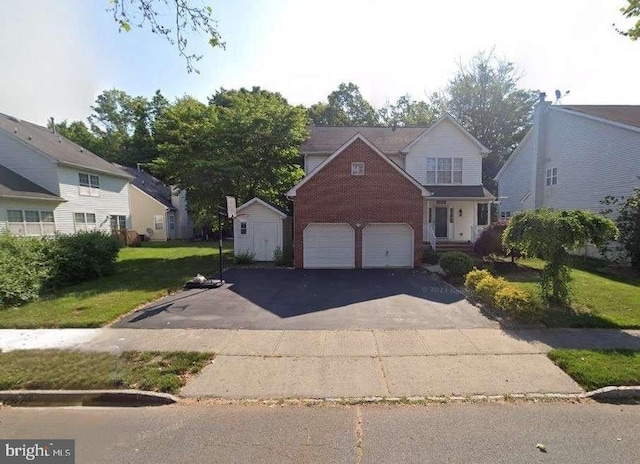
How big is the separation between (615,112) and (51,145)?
3528 centimetres

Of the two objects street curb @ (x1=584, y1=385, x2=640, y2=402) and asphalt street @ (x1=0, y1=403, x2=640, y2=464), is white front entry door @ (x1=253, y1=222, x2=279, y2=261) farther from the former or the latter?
street curb @ (x1=584, y1=385, x2=640, y2=402)

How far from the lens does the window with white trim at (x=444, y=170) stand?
2041 cm

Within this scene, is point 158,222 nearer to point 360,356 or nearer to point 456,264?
point 456,264

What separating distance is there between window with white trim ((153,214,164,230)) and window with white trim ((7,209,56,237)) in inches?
425

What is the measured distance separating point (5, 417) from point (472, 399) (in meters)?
6.00

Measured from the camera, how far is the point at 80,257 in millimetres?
12250

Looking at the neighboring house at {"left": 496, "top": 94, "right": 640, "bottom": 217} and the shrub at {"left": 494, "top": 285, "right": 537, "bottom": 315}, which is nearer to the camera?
the shrub at {"left": 494, "top": 285, "right": 537, "bottom": 315}

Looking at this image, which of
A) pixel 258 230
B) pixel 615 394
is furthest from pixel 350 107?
pixel 615 394

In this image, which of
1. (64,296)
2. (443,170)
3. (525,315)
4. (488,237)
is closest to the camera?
(525,315)

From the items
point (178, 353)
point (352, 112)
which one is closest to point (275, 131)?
point (178, 353)

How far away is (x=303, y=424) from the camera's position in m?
3.91

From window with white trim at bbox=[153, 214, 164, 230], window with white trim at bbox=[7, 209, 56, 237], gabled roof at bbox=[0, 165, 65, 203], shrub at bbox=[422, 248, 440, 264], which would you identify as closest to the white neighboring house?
shrub at bbox=[422, 248, 440, 264]

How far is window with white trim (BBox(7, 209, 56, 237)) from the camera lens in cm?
1892

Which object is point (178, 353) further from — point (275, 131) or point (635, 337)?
point (275, 131)
